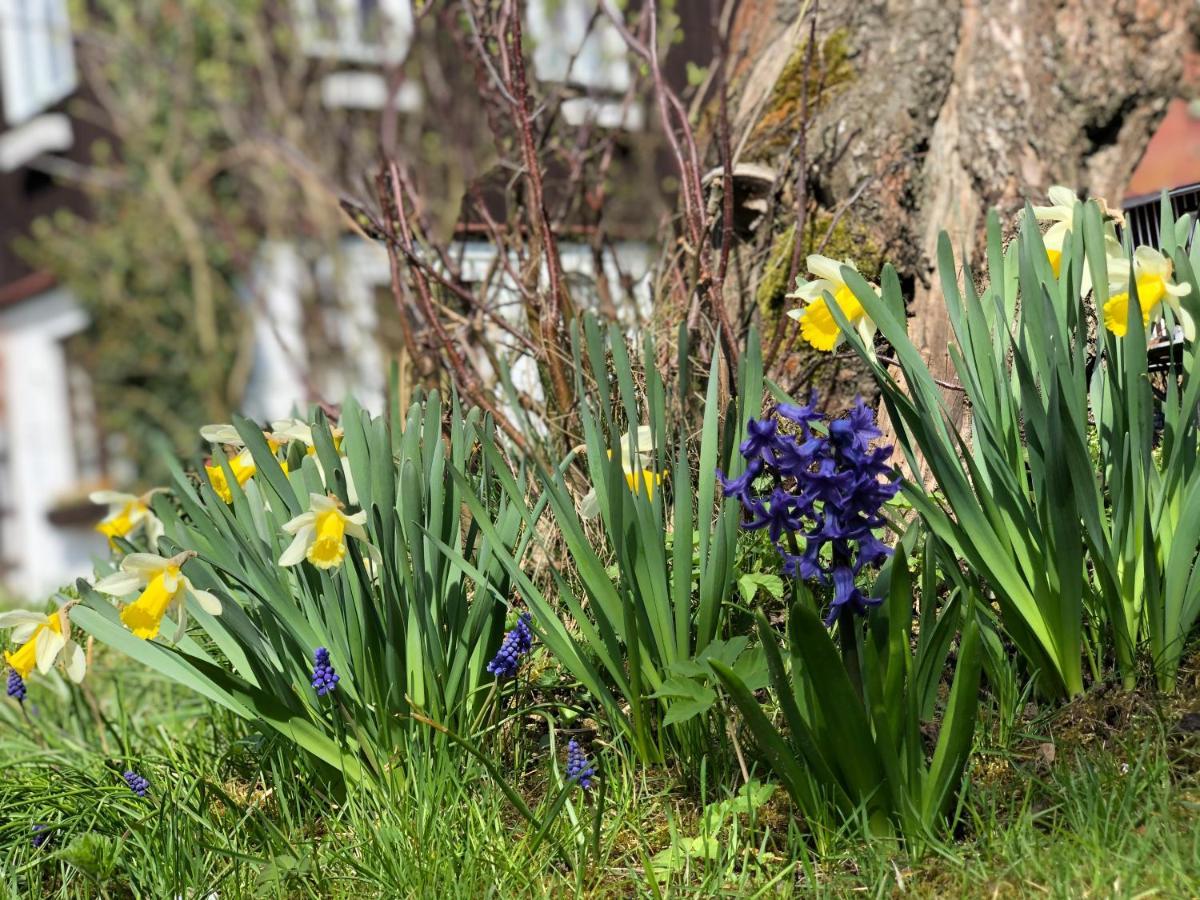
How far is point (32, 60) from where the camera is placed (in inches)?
430

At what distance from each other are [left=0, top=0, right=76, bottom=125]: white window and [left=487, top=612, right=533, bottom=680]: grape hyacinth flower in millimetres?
9478

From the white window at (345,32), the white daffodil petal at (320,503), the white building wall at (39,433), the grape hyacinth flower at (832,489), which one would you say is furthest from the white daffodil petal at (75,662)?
the white building wall at (39,433)

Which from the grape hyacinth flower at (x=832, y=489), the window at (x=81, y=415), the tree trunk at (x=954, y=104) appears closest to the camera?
the grape hyacinth flower at (x=832, y=489)

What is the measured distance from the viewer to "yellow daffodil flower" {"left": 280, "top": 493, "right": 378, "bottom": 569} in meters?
1.92

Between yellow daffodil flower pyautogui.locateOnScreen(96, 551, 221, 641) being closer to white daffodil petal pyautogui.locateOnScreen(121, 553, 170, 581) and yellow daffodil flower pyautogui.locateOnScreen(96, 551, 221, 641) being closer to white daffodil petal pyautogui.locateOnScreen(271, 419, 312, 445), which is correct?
white daffodil petal pyautogui.locateOnScreen(121, 553, 170, 581)

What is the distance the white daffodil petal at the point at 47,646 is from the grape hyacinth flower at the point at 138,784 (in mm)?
251

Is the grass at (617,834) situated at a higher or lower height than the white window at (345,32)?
lower

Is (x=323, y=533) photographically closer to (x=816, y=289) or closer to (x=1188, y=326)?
(x=816, y=289)

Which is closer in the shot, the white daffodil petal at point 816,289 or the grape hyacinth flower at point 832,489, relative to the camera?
the grape hyacinth flower at point 832,489

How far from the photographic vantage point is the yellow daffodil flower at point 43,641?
2.06m

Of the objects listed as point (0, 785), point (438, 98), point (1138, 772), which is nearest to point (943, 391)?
point (1138, 772)

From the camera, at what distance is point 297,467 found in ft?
7.79

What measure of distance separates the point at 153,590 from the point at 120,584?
2.2 inches

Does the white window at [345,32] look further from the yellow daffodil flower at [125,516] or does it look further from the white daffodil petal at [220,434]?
the white daffodil petal at [220,434]
